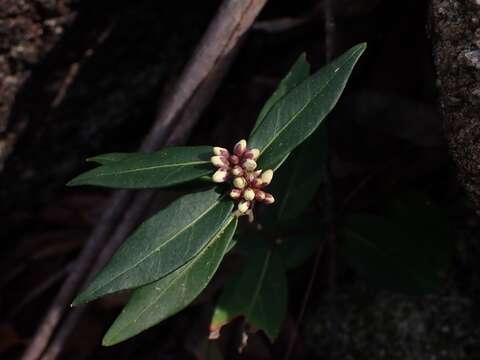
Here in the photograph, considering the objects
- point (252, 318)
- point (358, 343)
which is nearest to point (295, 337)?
point (358, 343)

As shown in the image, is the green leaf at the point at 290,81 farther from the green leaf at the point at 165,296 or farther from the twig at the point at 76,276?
the twig at the point at 76,276

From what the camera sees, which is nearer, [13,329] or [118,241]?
[118,241]

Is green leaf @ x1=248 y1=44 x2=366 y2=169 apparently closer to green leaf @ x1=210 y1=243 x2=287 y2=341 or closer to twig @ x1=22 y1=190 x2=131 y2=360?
green leaf @ x1=210 y1=243 x2=287 y2=341

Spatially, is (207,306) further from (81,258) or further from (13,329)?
(13,329)

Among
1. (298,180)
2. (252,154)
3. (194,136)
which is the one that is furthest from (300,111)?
(194,136)

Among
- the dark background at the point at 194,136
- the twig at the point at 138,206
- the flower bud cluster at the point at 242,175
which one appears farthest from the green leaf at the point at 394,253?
the flower bud cluster at the point at 242,175

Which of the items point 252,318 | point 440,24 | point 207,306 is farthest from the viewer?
point 207,306
